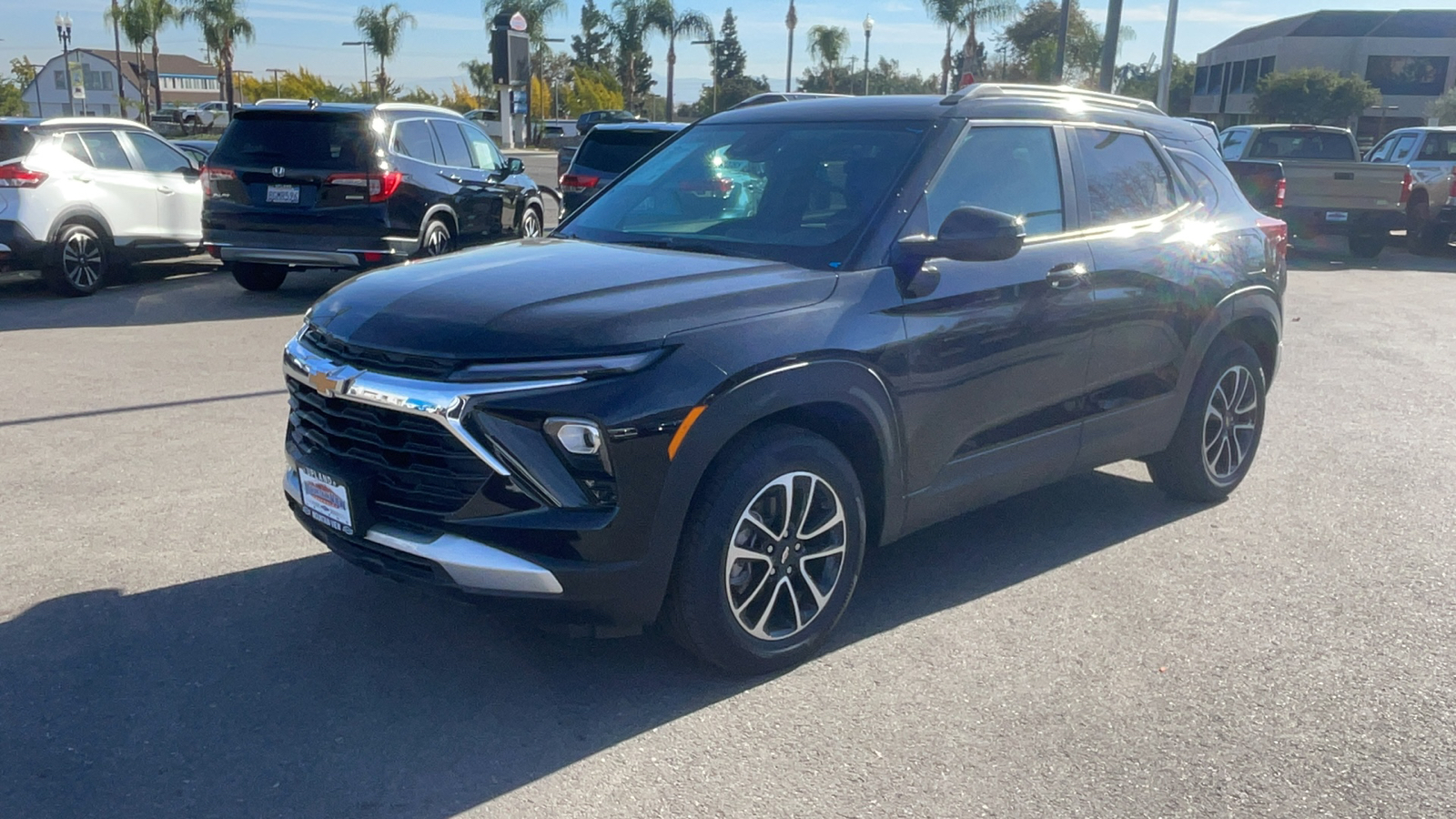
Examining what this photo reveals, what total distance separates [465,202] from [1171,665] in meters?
9.50

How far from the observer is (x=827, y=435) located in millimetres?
4191

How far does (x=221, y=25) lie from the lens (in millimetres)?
58844

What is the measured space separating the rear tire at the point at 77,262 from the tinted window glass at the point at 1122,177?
9.89 m

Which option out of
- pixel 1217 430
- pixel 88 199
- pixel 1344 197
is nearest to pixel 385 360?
pixel 1217 430

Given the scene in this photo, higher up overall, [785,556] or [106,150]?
[106,150]

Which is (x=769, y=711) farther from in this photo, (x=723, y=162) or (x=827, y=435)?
(x=723, y=162)

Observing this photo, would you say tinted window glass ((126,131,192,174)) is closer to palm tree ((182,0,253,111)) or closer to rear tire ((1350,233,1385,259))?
rear tire ((1350,233,1385,259))

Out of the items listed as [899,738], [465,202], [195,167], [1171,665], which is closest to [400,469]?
[899,738]

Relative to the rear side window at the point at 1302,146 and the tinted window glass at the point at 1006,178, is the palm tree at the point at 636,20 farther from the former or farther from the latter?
the tinted window glass at the point at 1006,178

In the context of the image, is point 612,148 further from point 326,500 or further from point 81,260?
point 326,500

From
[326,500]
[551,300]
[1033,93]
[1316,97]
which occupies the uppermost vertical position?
[1316,97]

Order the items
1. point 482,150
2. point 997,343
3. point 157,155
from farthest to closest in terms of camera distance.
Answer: point 482,150 < point 157,155 < point 997,343

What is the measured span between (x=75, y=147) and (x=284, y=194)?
2425 millimetres

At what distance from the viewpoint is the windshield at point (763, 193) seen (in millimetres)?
4410
